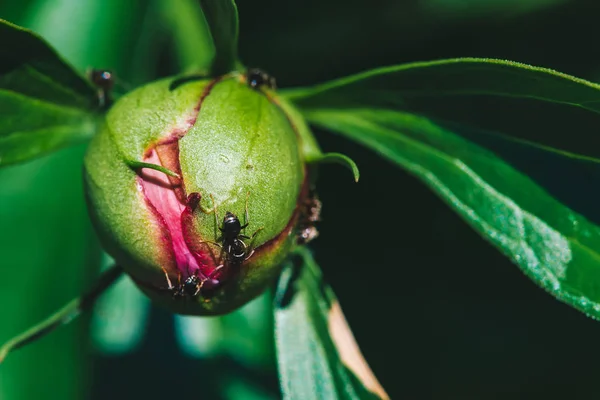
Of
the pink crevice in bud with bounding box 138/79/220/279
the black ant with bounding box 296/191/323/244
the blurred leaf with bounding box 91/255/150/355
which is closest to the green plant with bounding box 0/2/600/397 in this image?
the black ant with bounding box 296/191/323/244

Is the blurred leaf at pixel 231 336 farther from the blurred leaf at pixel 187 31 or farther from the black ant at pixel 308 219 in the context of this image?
the black ant at pixel 308 219

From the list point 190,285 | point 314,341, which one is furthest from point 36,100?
point 314,341

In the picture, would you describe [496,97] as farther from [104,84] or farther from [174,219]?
[104,84]

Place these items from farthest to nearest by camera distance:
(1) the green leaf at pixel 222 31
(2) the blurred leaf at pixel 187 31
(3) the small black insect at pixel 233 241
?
(2) the blurred leaf at pixel 187 31
(1) the green leaf at pixel 222 31
(3) the small black insect at pixel 233 241

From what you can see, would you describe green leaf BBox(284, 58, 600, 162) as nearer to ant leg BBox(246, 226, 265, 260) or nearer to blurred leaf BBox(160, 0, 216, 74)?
ant leg BBox(246, 226, 265, 260)

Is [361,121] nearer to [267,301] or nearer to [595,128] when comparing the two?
[595,128]

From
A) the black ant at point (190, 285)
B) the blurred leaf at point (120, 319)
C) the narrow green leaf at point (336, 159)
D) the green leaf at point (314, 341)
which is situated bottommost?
the blurred leaf at point (120, 319)

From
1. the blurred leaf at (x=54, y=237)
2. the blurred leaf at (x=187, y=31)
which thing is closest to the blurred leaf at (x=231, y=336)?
the blurred leaf at (x=54, y=237)

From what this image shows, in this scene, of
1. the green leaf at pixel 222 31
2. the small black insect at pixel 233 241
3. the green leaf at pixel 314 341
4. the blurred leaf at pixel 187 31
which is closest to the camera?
the small black insect at pixel 233 241
